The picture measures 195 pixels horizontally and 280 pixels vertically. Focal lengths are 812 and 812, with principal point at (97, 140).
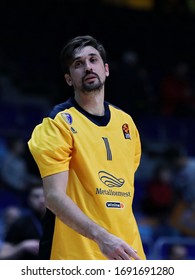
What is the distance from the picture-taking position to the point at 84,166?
13.0 ft

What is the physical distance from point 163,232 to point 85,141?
653 centimetres

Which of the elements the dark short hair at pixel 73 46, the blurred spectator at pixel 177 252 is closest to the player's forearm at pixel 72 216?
the dark short hair at pixel 73 46

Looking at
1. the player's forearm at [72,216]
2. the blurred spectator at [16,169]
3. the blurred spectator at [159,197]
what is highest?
the blurred spectator at [16,169]

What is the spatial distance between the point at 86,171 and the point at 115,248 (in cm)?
52

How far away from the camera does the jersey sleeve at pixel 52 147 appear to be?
12.7ft

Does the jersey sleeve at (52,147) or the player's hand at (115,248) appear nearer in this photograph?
the player's hand at (115,248)

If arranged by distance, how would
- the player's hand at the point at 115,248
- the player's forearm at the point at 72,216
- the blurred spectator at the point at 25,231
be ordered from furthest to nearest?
the blurred spectator at the point at 25,231 < the player's forearm at the point at 72,216 < the player's hand at the point at 115,248

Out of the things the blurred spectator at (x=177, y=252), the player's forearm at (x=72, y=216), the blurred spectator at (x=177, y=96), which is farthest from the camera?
the blurred spectator at (x=177, y=96)

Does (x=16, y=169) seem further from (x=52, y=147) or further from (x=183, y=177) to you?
(x=52, y=147)

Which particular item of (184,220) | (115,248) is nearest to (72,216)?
(115,248)

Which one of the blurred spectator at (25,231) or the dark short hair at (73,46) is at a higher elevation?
the dark short hair at (73,46)

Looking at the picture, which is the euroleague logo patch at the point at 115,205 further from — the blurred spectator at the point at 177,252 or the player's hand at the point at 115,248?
the blurred spectator at the point at 177,252

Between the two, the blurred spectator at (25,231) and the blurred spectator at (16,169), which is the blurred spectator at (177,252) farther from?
the blurred spectator at (16,169)

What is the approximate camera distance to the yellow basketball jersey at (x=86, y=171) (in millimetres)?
3891
